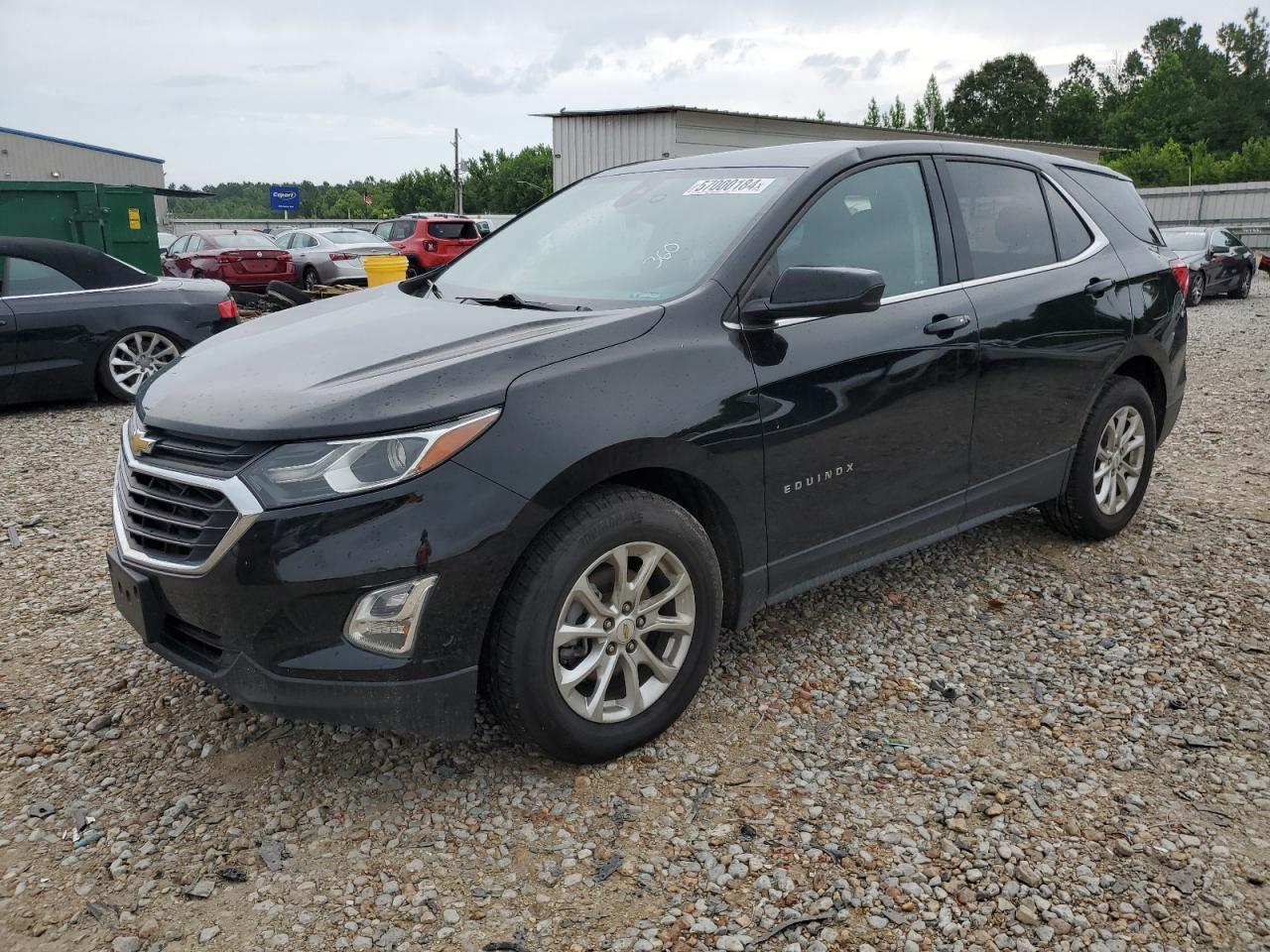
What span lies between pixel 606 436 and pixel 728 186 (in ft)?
4.22

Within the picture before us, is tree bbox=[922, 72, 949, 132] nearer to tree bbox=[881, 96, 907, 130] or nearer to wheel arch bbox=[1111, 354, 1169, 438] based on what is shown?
tree bbox=[881, 96, 907, 130]

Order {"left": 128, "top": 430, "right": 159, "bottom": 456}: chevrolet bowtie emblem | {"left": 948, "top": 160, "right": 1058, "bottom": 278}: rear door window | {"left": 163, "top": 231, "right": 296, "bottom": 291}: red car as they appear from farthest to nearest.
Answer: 1. {"left": 163, "top": 231, "right": 296, "bottom": 291}: red car
2. {"left": 948, "top": 160, "right": 1058, "bottom": 278}: rear door window
3. {"left": 128, "top": 430, "right": 159, "bottom": 456}: chevrolet bowtie emblem

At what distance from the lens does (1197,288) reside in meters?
18.4

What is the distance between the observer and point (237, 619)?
250 cm

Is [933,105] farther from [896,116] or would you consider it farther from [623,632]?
[623,632]

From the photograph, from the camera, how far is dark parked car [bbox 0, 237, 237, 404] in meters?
7.73

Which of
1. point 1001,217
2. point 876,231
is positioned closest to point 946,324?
point 876,231

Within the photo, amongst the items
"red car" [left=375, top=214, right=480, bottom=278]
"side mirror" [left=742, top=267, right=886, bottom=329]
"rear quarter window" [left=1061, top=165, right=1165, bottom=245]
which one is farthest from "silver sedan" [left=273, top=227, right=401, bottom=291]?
"side mirror" [left=742, top=267, right=886, bottom=329]

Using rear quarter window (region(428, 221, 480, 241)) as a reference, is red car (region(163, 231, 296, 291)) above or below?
below

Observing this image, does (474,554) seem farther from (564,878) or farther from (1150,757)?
(1150,757)

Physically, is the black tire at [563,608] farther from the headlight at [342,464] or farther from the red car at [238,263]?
the red car at [238,263]

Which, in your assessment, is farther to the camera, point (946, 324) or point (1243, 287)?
point (1243, 287)

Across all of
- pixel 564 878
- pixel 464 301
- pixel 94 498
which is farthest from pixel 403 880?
pixel 94 498

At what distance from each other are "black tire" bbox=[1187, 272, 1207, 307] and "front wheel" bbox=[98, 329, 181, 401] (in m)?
17.1
